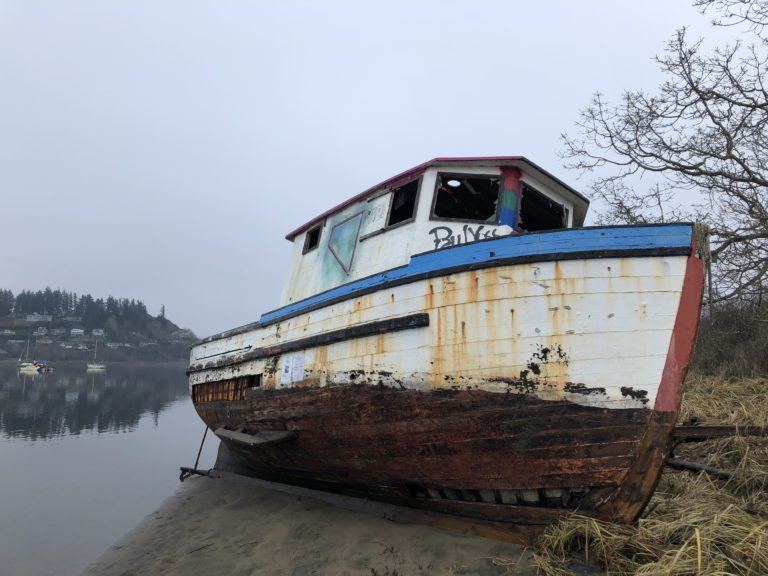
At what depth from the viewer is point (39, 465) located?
41.7 ft

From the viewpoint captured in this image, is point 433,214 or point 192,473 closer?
point 433,214

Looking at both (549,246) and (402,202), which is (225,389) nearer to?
(402,202)

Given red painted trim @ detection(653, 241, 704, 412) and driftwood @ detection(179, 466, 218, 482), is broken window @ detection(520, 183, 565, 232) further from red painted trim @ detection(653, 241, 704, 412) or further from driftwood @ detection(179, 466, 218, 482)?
driftwood @ detection(179, 466, 218, 482)

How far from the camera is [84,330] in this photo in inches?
4375

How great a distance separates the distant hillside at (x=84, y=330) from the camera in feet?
326

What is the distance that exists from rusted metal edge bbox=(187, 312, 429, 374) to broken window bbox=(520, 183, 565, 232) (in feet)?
7.06

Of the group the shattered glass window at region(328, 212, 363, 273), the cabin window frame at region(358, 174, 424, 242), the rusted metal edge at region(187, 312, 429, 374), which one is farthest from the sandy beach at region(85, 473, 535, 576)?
the cabin window frame at region(358, 174, 424, 242)

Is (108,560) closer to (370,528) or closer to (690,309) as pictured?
(370,528)

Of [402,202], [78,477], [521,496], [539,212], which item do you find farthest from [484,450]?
[78,477]

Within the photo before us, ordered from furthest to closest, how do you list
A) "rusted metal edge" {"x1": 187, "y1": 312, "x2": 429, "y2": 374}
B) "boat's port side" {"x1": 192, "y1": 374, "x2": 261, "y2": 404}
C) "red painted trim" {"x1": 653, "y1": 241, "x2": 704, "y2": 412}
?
"boat's port side" {"x1": 192, "y1": 374, "x2": 261, "y2": 404} → "rusted metal edge" {"x1": 187, "y1": 312, "x2": 429, "y2": 374} → "red painted trim" {"x1": 653, "y1": 241, "x2": 704, "y2": 412}

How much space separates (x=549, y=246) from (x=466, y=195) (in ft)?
7.31

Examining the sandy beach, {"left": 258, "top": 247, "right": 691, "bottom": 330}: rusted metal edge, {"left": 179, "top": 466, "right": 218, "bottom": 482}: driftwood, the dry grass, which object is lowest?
{"left": 179, "top": 466, "right": 218, "bottom": 482}: driftwood

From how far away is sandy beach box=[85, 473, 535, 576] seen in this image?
3.72 m

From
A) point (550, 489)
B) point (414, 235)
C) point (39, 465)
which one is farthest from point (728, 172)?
point (39, 465)
